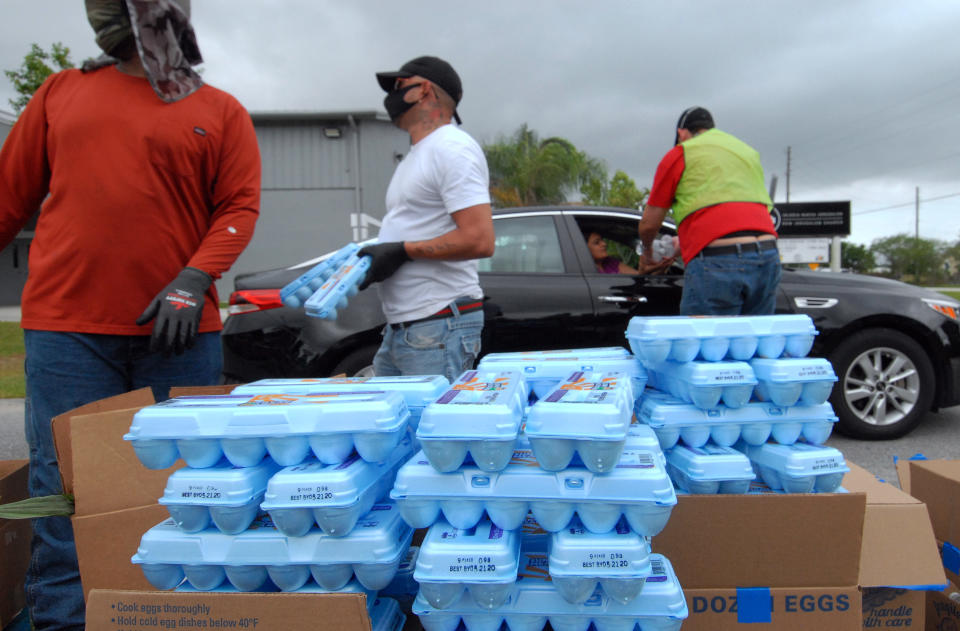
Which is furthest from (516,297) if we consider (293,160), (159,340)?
(293,160)

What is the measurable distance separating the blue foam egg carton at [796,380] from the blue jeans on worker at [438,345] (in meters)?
0.97

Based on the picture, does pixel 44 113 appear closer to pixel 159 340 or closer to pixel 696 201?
pixel 159 340

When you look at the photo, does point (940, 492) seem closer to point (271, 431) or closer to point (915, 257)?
point (271, 431)

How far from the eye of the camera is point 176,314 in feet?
5.61

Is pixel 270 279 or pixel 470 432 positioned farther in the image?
pixel 270 279

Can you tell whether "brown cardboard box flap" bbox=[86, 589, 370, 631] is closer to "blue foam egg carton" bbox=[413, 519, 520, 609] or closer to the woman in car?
"blue foam egg carton" bbox=[413, 519, 520, 609]

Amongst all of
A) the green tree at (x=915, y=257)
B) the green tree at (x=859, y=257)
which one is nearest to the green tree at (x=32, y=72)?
the green tree at (x=859, y=257)

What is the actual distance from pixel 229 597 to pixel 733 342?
55.6 inches

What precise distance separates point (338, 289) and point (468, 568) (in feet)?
3.45

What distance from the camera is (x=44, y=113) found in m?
1.89

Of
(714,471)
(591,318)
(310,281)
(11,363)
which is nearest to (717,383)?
(714,471)

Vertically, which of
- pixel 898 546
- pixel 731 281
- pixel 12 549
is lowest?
pixel 12 549

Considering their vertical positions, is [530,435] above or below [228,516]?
above

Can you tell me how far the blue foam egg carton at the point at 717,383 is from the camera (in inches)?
65.1
